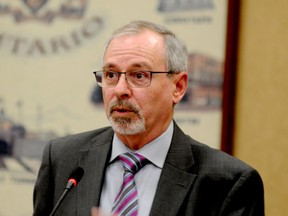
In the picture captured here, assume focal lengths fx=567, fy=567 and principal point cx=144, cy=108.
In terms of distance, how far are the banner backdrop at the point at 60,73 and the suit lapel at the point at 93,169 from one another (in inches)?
27.5

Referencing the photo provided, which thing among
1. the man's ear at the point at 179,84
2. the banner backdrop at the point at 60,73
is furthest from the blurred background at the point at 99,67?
the man's ear at the point at 179,84

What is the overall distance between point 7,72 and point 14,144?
373 mm

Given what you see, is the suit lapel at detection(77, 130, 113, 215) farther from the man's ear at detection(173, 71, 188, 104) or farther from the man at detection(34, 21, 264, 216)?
the man's ear at detection(173, 71, 188, 104)

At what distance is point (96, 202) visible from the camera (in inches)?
71.3

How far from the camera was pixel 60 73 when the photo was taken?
2.83 m

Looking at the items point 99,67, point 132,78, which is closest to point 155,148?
point 132,78

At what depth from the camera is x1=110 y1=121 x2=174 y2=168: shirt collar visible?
73.4 inches

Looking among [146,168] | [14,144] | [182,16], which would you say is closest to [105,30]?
[182,16]

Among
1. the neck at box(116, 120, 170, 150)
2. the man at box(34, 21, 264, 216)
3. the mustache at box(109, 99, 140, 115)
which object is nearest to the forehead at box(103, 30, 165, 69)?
the man at box(34, 21, 264, 216)

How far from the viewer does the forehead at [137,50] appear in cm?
181

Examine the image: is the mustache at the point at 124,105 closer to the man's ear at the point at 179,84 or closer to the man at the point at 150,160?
the man at the point at 150,160

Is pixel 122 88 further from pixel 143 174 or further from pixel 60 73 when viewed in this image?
pixel 60 73

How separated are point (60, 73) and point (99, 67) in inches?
8.5

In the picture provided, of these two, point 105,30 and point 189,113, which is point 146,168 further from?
point 105,30
